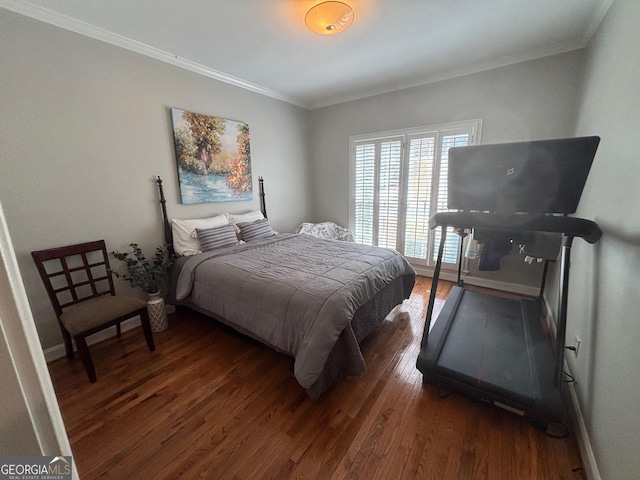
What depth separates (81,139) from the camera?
2.20 meters

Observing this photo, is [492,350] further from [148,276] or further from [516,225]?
[148,276]

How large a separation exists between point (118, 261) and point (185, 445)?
1846 millimetres

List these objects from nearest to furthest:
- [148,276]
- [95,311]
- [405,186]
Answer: [95,311], [148,276], [405,186]

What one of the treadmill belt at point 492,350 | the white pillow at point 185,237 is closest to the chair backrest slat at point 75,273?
the white pillow at point 185,237

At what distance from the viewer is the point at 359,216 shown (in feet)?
14.3

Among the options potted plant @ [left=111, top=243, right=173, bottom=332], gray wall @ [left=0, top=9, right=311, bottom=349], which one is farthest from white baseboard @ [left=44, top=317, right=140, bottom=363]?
potted plant @ [left=111, top=243, right=173, bottom=332]

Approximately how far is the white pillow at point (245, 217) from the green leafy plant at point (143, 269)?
883 millimetres

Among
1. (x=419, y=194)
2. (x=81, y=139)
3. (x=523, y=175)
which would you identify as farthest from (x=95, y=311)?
(x=419, y=194)

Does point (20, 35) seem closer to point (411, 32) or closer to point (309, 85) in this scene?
point (309, 85)

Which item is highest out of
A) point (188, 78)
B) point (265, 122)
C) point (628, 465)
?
point (188, 78)

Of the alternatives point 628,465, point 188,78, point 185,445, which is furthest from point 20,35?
point 628,465

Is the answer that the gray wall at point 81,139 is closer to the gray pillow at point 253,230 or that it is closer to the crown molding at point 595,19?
the gray pillow at point 253,230

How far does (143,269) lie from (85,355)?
899 mm

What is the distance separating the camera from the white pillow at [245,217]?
11.0ft
